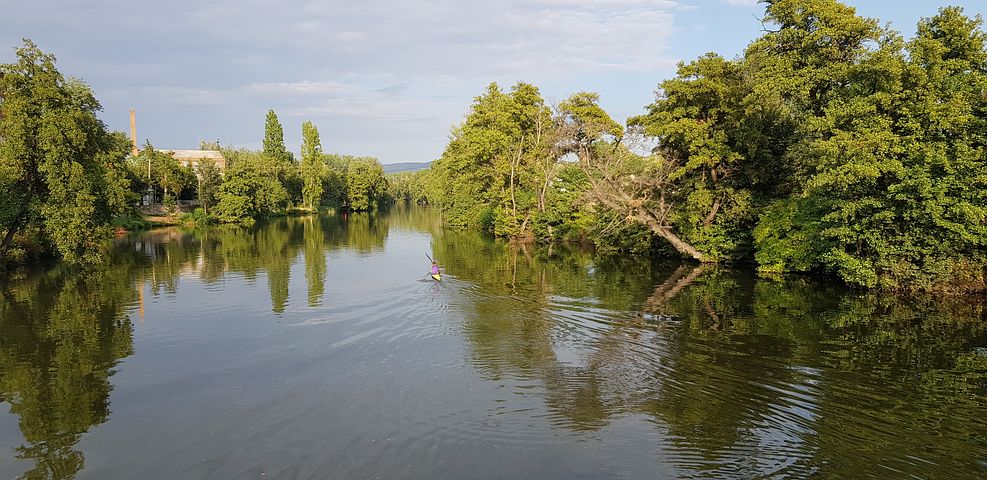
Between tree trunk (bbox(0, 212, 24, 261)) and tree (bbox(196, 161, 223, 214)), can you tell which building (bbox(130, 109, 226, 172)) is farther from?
tree trunk (bbox(0, 212, 24, 261))

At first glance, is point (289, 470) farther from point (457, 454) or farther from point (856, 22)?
point (856, 22)

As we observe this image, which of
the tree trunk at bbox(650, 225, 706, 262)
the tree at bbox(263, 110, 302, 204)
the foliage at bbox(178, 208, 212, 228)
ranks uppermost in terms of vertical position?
the tree at bbox(263, 110, 302, 204)

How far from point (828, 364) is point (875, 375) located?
1.00m

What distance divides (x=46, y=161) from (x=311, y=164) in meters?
74.5

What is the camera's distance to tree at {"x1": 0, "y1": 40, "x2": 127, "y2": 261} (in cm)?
2719

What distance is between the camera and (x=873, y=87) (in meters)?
20.9

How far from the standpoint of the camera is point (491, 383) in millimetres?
12711

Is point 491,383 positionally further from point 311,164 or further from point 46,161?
point 311,164

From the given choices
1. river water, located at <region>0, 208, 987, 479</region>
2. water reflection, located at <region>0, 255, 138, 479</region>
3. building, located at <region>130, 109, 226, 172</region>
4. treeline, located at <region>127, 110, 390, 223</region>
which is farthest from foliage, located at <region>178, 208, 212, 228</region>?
river water, located at <region>0, 208, 987, 479</region>

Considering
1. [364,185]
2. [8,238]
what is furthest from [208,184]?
[8,238]

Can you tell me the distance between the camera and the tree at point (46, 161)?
89.2 ft

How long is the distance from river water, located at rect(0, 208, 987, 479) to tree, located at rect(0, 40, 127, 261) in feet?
16.3

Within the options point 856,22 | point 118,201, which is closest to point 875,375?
point 856,22

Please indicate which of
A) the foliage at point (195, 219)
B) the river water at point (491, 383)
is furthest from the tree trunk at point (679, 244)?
the foliage at point (195, 219)
